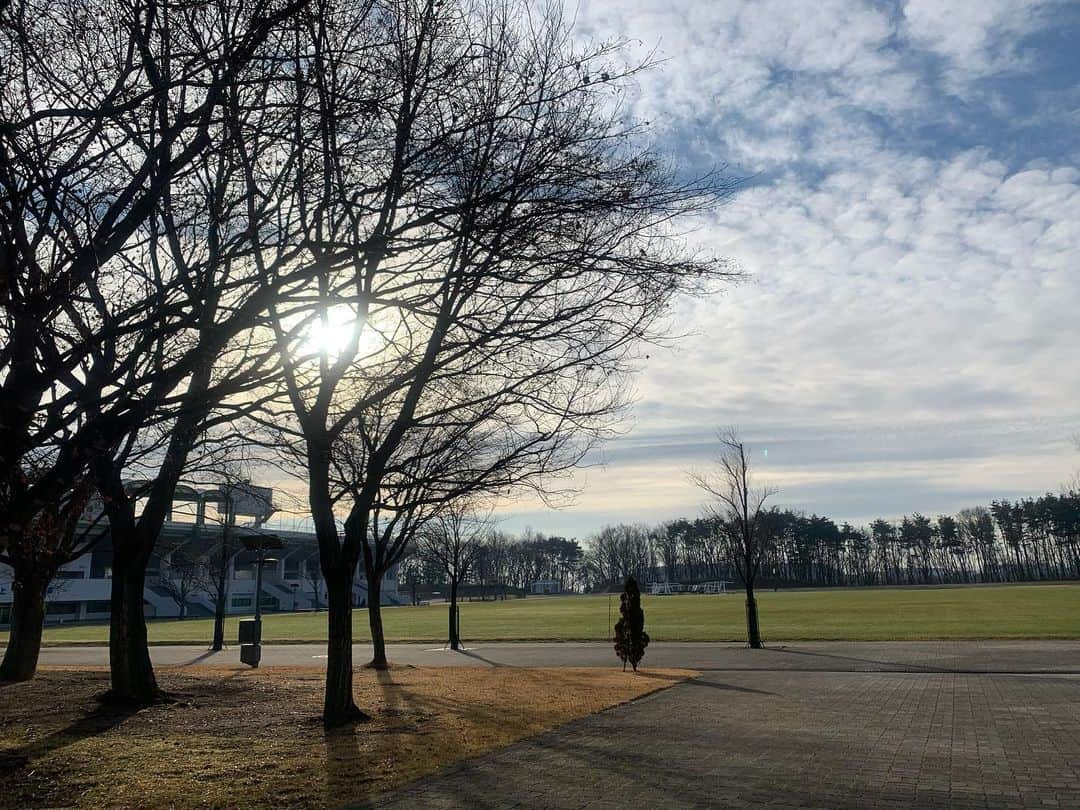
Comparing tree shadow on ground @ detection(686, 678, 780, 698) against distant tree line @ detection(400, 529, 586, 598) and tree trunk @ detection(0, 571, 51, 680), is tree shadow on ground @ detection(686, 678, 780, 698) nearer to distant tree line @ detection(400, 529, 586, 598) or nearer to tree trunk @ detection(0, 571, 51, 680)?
tree trunk @ detection(0, 571, 51, 680)

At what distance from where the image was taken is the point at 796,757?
8.41 metres

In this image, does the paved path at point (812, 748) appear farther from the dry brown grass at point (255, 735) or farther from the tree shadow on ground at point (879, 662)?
the dry brown grass at point (255, 735)

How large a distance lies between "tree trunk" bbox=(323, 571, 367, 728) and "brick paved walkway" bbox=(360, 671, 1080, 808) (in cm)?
272

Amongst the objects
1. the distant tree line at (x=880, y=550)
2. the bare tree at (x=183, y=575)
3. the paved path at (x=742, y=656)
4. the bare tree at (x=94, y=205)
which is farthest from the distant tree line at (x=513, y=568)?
the bare tree at (x=94, y=205)

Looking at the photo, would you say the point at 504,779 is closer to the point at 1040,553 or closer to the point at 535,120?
the point at 535,120

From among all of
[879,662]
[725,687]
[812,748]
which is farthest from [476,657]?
[812,748]

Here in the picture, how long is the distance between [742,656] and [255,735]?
14651 mm

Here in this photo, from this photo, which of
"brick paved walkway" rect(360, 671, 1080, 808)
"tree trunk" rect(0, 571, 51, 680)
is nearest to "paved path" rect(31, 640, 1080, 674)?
"brick paved walkway" rect(360, 671, 1080, 808)

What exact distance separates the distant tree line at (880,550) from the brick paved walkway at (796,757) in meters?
116

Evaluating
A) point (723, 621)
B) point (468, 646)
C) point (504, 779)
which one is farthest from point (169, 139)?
point (723, 621)

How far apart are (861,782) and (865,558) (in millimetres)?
156617

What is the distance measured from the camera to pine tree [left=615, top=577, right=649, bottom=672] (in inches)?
711

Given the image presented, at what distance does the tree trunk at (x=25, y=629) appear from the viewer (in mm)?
16750

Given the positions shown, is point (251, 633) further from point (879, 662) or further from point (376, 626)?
point (879, 662)
